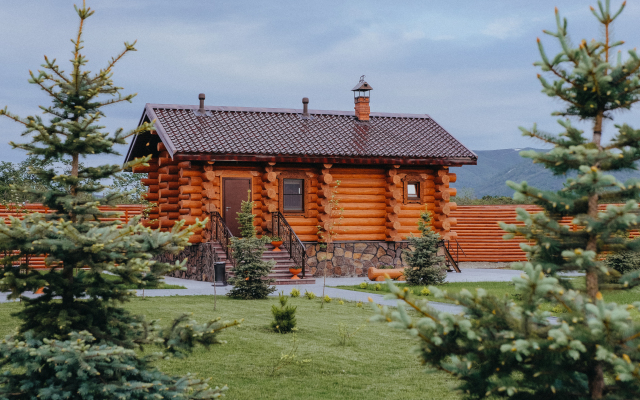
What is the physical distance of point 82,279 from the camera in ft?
16.4

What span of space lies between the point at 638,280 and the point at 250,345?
584 centimetres

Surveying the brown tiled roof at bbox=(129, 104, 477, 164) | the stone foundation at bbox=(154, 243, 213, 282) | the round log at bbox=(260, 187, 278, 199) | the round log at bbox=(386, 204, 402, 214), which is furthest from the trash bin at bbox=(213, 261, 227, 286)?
the round log at bbox=(386, 204, 402, 214)

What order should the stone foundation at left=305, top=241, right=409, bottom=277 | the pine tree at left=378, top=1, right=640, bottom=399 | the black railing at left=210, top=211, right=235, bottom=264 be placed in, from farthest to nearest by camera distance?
the stone foundation at left=305, top=241, right=409, bottom=277 < the black railing at left=210, top=211, right=235, bottom=264 < the pine tree at left=378, top=1, right=640, bottom=399

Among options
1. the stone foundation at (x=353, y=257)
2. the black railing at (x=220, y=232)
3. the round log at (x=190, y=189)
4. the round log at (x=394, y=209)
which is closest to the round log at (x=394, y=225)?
the round log at (x=394, y=209)

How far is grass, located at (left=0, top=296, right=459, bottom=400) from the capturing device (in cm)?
670

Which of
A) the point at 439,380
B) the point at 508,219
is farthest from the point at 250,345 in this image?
the point at 508,219

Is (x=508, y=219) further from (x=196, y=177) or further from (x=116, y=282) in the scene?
(x=116, y=282)

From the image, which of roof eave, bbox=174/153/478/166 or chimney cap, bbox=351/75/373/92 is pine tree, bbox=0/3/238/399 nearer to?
roof eave, bbox=174/153/478/166

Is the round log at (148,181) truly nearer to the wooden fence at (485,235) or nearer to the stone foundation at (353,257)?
the stone foundation at (353,257)

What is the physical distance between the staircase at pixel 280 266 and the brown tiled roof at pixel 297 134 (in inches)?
110

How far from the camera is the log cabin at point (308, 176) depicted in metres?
18.8

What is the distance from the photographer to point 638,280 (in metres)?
3.83

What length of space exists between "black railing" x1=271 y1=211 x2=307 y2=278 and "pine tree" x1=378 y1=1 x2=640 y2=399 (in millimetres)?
14068

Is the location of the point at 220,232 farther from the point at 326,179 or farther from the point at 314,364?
the point at 314,364
